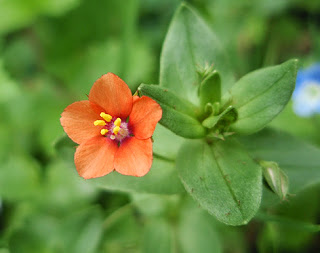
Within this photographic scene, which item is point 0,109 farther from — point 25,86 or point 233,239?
point 233,239

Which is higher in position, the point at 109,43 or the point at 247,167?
the point at 247,167

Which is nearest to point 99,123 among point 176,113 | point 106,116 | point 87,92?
point 106,116

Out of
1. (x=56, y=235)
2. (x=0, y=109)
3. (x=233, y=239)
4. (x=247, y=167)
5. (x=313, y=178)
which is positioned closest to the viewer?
(x=247, y=167)

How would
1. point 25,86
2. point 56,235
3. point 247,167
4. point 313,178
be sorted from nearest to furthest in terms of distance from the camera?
point 247,167
point 313,178
point 56,235
point 25,86

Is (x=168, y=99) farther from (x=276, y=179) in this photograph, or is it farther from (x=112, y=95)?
(x=276, y=179)

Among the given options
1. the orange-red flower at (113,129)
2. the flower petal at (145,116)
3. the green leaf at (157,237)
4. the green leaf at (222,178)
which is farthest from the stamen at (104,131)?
the green leaf at (157,237)

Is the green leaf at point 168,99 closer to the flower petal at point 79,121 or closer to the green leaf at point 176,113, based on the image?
the green leaf at point 176,113

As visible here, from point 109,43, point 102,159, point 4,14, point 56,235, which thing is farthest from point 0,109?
point 102,159
